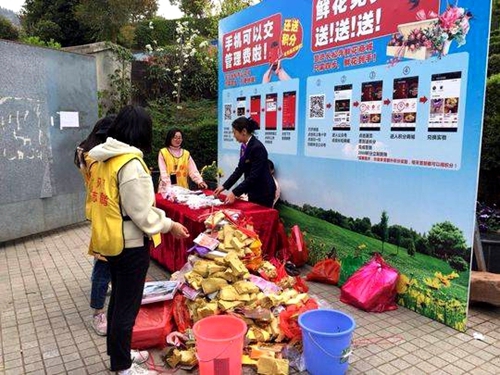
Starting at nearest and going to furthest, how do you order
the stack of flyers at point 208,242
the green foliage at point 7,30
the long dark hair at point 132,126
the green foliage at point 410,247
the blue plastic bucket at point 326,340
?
the long dark hair at point 132,126, the blue plastic bucket at point 326,340, the stack of flyers at point 208,242, the green foliage at point 410,247, the green foliage at point 7,30

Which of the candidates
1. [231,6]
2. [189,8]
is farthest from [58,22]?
[231,6]

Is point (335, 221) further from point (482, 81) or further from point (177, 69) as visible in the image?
point (177, 69)

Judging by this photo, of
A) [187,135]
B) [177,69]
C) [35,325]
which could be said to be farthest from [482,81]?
[177,69]

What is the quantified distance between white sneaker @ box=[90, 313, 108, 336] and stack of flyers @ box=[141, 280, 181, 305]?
0.40 m

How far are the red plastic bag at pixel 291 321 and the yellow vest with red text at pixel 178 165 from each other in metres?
2.75

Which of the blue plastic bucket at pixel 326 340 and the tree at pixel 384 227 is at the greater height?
the tree at pixel 384 227

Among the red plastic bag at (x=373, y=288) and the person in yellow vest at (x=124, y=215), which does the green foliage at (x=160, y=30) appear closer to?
the red plastic bag at (x=373, y=288)

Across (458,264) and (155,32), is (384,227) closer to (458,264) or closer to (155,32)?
(458,264)

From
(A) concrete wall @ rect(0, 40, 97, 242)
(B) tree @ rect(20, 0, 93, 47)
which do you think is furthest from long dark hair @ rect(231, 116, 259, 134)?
(B) tree @ rect(20, 0, 93, 47)

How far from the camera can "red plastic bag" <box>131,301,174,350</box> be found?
3.04 metres

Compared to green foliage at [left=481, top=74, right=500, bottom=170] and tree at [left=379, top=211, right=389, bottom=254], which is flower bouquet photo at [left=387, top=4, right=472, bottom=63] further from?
green foliage at [left=481, top=74, right=500, bottom=170]

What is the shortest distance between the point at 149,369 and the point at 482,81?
10.3ft

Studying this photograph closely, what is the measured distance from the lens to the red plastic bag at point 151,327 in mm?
3039

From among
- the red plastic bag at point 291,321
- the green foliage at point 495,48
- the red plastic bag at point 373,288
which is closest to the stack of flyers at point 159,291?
the red plastic bag at point 291,321
